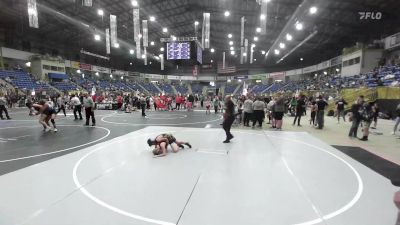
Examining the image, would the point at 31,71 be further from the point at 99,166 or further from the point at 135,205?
the point at 135,205

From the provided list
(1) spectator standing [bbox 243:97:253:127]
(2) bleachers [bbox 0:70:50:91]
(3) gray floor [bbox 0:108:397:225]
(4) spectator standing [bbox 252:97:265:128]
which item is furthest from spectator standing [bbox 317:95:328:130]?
(2) bleachers [bbox 0:70:50:91]

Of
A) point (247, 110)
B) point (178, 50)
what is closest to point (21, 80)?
point (178, 50)

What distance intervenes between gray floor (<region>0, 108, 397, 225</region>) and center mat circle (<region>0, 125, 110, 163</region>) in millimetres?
78

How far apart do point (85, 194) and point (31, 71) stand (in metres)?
39.3

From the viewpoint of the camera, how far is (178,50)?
15.7 meters

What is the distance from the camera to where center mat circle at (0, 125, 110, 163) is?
701 cm

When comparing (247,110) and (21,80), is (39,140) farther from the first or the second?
(21,80)

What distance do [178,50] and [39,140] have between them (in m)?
9.51

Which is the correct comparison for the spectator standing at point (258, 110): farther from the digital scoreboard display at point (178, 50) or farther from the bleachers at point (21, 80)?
the bleachers at point (21, 80)

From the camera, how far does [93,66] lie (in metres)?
46.6

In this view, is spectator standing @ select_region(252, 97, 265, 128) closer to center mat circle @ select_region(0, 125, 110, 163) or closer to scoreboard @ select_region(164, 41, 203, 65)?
scoreboard @ select_region(164, 41, 203, 65)

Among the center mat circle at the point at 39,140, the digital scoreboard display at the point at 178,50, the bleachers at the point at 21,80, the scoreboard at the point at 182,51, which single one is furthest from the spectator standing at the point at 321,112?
the bleachers at the point at 21,80

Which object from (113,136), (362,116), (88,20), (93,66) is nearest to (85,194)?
(113,136)

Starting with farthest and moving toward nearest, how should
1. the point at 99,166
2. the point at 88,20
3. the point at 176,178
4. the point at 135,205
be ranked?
the point at 88,20 → the point at 99,166 → the point at 176,178 → the point at 135,205
